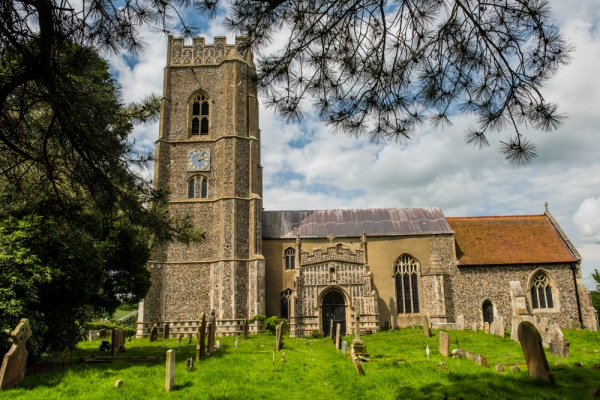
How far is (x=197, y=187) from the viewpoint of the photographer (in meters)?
25.0

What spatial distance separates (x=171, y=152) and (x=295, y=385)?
19.2 meters

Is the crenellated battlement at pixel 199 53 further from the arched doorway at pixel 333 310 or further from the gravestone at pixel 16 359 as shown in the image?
the gravestone at pixel 16 359

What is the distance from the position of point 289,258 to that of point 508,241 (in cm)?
1205

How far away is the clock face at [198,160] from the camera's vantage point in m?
25.1

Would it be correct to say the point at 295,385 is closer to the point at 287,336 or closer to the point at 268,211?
the point at 287,336

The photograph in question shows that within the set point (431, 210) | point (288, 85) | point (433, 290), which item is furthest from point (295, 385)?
point (431, 210)

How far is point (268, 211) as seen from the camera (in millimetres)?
27750

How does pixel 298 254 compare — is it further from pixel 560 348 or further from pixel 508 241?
pixel 560 348

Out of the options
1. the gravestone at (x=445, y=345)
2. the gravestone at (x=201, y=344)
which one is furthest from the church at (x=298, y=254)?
the gravestone at (x=445, y=345)

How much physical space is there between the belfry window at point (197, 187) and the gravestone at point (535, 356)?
1905 cm

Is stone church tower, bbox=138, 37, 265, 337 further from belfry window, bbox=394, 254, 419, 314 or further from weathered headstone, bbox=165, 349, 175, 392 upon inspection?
weathered headstone, bbox=165, 349, 175, 392

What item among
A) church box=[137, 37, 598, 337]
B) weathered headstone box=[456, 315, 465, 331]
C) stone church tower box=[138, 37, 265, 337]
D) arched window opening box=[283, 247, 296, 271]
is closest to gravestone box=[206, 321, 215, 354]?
stone church tower box=[138, 37, 265, 337]

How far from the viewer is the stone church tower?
22.8 meters

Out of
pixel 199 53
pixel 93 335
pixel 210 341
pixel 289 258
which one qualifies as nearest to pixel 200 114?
pixel 199 53
